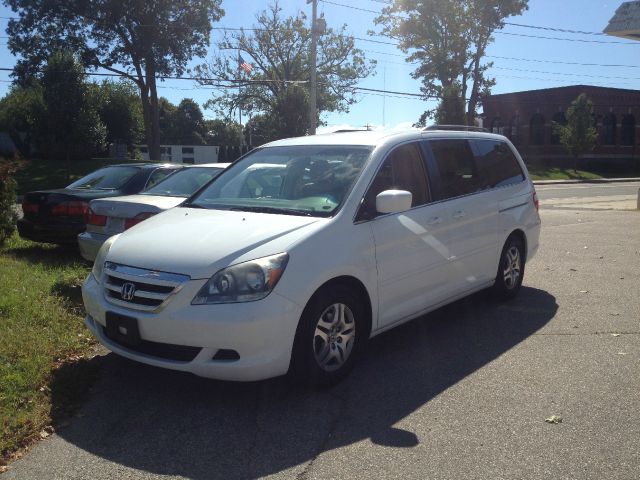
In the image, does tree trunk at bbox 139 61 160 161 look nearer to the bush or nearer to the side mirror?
the bush

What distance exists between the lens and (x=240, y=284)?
3.83 metres

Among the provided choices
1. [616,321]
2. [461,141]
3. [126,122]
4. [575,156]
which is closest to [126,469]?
[461,141]

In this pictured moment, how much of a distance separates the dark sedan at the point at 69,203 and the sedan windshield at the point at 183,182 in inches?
20.4

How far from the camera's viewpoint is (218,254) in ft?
12.9

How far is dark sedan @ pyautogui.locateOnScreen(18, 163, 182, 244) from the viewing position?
8.35 metres

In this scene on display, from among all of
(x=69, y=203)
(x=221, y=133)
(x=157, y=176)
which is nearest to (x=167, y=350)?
(x=69, y=203)

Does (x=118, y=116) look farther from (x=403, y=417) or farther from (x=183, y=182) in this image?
(x=403, y=417)

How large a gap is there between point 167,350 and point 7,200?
20.7 ft

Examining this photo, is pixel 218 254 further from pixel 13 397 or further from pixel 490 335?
pixel 490 335

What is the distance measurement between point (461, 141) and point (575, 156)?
46311mm

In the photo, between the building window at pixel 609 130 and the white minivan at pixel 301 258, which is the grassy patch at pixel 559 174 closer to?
the building window at pixel 609 130

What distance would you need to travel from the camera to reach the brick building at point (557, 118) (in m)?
51.9

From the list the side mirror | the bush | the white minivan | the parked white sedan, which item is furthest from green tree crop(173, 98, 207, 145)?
the side mirror

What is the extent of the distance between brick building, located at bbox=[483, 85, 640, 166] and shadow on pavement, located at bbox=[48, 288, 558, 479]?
5132cm
